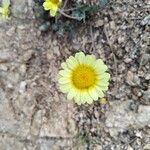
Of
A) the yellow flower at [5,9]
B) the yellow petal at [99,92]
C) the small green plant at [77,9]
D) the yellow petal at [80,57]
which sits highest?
the yellow flower at [5,9]

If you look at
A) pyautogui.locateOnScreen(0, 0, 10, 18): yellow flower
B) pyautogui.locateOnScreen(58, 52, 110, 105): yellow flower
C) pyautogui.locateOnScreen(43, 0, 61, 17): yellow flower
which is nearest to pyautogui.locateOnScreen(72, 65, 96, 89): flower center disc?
pyautogui.locateOnScreen(58, 52, 110, 105): yellow flower

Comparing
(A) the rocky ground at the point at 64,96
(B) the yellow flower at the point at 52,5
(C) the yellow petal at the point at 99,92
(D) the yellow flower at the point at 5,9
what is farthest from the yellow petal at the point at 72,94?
(D) the yellow flower at the point at 5,9

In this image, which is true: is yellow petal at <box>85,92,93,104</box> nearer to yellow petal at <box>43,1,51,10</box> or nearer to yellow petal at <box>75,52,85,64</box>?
yellow petal at <box>75,52,85,64</box>

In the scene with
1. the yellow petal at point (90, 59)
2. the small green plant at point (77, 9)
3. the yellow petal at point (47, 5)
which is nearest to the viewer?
the yellow petal at point (90, 59)

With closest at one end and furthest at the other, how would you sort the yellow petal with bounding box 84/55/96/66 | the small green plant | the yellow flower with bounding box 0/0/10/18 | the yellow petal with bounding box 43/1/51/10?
1. the yellow petal with bounding box 84/55/96/66
2. the yellow petal with bounding box 43/1/51/10
3. the small green plant
4. the yellow flower with bounding box 0/0/10/18

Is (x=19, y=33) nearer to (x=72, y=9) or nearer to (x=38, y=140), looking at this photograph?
(x=72, y=9)

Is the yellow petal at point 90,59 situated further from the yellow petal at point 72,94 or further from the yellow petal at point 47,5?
the yellow petal at point 47,5

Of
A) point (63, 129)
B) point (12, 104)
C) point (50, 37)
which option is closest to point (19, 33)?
point (50, 37)

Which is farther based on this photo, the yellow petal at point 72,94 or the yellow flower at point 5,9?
the yellow flower at point 5,9
